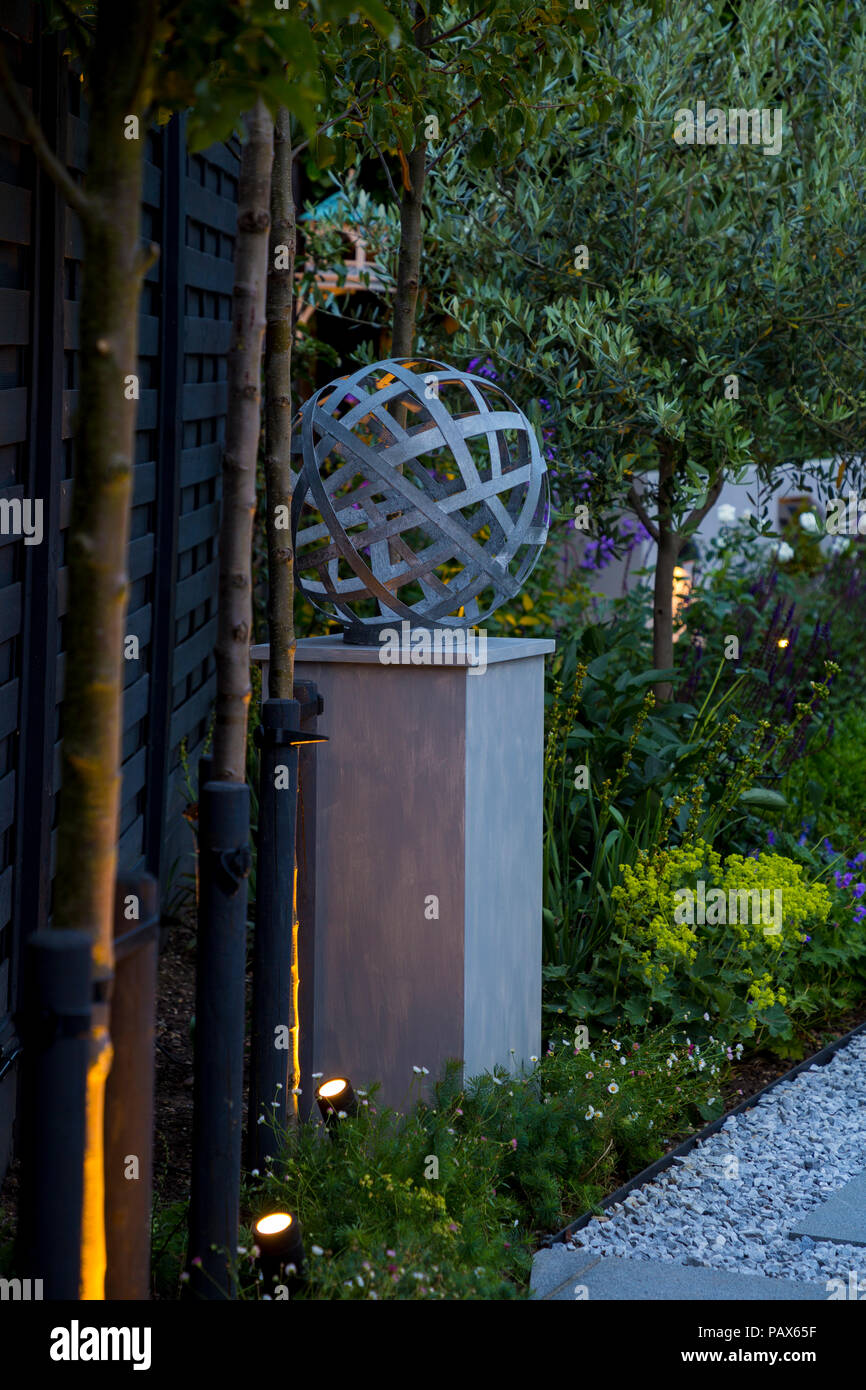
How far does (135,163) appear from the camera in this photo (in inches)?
57.2

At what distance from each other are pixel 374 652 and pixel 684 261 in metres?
2.43

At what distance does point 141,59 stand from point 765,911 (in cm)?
297

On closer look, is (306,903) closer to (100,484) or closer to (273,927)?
(273,927)

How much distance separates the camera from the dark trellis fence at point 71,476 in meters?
2.78

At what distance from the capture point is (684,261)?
4648mm

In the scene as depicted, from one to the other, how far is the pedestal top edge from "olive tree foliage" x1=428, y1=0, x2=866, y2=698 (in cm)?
131

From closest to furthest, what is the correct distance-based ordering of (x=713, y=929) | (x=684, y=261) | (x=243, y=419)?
1. (x=243, y=419)
2. (x=713, y=929)
3. (x=684, y=261)

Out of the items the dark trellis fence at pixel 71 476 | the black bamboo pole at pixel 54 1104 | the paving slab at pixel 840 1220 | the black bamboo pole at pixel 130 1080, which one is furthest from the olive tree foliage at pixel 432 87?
the paving slab at pixel 840 1220

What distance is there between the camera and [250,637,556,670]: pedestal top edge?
2.89 metres

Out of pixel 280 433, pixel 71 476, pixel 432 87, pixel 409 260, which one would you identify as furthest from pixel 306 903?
pixel 432 87

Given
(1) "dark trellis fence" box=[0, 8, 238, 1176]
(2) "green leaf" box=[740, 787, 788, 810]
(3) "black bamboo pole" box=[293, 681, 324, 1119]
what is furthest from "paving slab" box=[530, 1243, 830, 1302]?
(2) "green leaf" box=[740, 787, 788, 810]

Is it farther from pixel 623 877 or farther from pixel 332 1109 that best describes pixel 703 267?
pixel 332 1109

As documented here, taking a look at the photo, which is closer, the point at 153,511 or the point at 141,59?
the point at 141,59

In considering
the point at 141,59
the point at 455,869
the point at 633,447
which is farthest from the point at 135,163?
the point at 633,447
